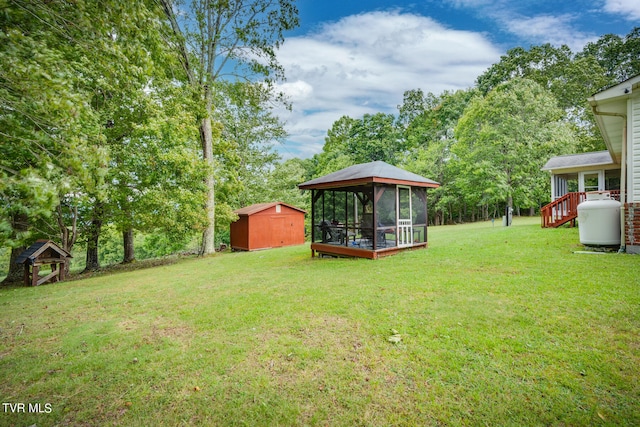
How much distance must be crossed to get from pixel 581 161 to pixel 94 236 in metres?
21.7

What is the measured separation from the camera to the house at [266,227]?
14.6m

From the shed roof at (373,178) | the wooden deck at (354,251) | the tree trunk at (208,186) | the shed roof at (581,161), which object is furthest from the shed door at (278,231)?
the shed roof at (581,161)

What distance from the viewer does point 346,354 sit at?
3.01 m

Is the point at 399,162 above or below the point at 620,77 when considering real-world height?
below

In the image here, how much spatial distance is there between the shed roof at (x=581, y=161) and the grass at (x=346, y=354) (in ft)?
32.0

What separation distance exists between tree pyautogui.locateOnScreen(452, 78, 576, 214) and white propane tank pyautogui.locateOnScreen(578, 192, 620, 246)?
11.4m

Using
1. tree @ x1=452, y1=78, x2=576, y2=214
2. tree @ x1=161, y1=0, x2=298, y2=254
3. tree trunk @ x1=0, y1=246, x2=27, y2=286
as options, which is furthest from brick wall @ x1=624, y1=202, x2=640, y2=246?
tree trunk @ x1=0, y1=246, x2=27, y2=286

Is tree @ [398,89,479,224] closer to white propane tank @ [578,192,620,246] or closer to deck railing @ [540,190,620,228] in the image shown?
deck railing @ [540,190,620,228]

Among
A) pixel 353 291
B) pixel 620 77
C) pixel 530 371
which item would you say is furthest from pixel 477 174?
pixel 620 77

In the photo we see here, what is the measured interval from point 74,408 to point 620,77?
44505mm

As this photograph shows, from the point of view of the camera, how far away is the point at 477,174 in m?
19.8

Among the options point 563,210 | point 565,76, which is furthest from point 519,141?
point 565,76

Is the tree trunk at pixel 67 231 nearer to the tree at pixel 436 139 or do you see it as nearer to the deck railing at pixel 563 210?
the deck railing at pixel 563 210

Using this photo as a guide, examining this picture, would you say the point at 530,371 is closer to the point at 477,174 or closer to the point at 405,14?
the point at 405,14
